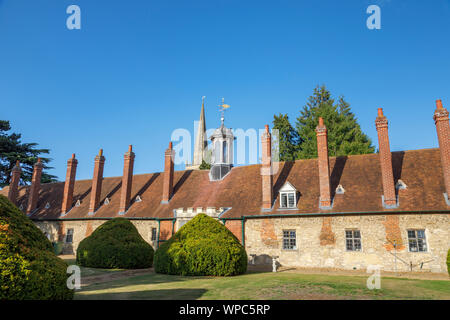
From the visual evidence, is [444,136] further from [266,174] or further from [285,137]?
[285,137]

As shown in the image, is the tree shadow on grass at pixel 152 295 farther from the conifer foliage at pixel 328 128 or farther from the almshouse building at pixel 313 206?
the conifer foliage at pixel 328 128

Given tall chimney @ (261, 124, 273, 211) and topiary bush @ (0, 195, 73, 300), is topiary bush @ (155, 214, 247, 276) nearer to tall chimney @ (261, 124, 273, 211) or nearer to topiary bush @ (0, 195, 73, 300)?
tall chimney @ (261, 124, 273, 211)

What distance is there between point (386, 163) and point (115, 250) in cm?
1856

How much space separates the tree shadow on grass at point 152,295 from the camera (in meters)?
9.55

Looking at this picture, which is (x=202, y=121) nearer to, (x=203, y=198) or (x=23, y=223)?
(x=203, y=198)

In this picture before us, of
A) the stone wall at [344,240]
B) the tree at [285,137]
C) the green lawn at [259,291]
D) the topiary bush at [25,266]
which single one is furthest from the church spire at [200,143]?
the topiary bush at [25,266]

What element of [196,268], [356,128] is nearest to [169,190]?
[196,268]

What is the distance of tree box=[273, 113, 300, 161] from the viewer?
42094 mm

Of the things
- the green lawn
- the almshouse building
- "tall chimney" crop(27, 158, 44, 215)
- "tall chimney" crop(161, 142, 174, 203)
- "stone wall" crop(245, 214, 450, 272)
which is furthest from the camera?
"tall chimney" crop(27, 158, 44, 215)

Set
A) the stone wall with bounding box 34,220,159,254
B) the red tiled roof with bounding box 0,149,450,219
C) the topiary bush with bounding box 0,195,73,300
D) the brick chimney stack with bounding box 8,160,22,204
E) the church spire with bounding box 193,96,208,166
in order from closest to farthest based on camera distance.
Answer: the topiary bush with bounding box 0,195,73,300, the red tiled roof with bounding box 0,149,450,219, the stone wall with bounding box 34,220,159,254, the brick chimney stack with bounding box 8,160,22,204, the church spire with bounding box 193,96,208,166

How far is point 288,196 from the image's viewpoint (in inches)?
892

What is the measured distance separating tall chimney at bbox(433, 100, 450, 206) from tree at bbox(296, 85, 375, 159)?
54.9ft

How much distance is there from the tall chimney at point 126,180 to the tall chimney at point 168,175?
394 cm

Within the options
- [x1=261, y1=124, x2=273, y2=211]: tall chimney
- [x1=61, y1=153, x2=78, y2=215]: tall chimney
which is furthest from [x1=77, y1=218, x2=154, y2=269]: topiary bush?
[x1=61, y1=153, x2=78, y2=215]: tall chimney
